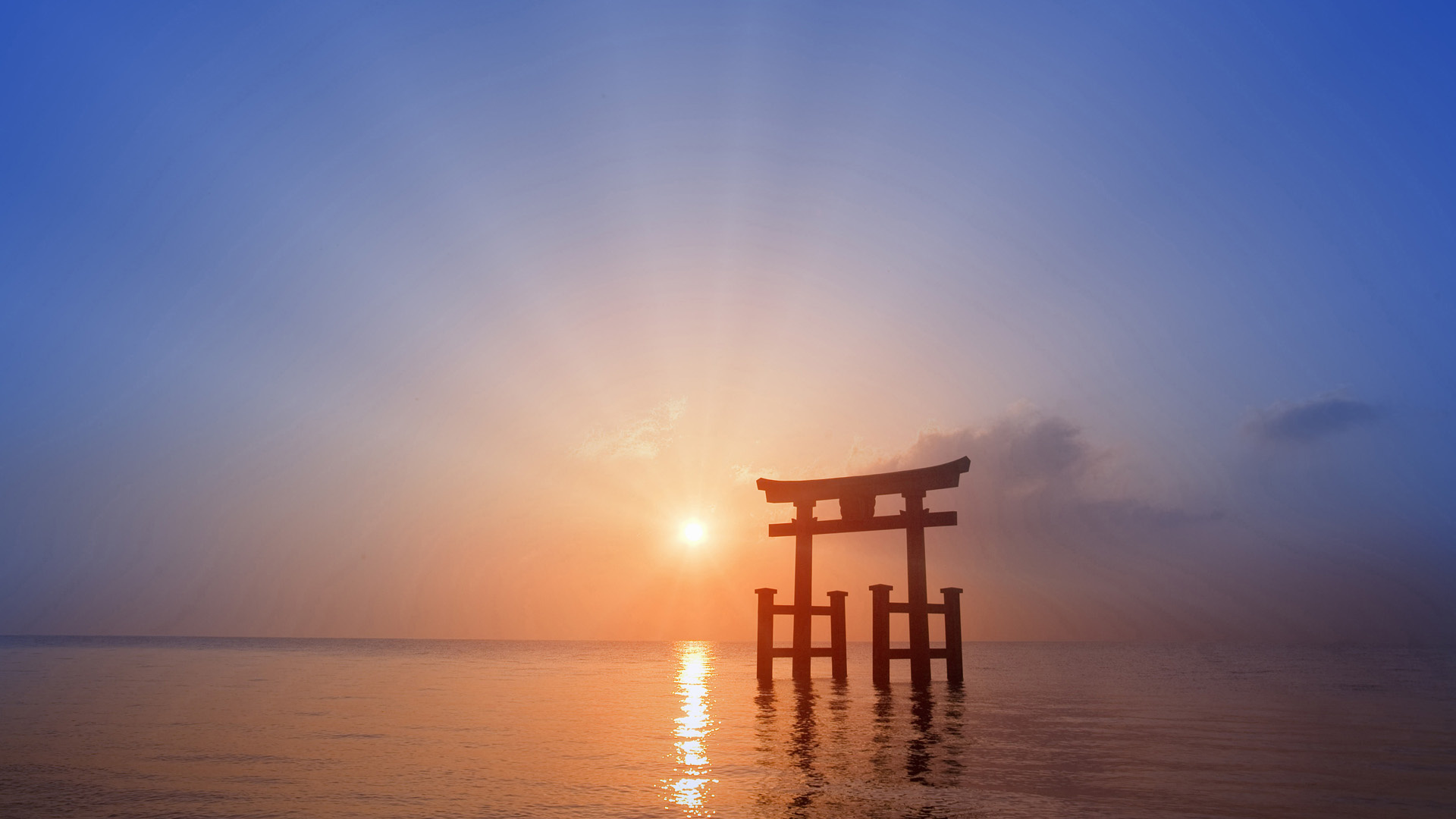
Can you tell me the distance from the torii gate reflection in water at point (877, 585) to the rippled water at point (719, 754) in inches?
45.8

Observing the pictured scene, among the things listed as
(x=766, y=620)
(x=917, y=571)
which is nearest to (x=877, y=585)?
(x=917, y=571)

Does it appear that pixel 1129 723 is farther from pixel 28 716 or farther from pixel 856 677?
pixel 28 716

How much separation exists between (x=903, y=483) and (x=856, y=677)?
13709 mm

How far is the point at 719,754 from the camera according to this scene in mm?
11219

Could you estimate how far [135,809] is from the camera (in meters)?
7.93

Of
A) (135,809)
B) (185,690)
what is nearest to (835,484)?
(135,809)

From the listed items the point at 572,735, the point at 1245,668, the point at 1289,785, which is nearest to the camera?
the point at 1289,785

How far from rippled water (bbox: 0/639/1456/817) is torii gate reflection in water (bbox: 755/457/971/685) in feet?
3.82

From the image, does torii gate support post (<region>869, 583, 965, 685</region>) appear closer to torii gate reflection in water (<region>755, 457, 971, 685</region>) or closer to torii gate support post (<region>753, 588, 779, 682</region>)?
torii gate reflection in water (<region>755, 457, 971, 685</region>)

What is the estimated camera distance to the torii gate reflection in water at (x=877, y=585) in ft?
67.1

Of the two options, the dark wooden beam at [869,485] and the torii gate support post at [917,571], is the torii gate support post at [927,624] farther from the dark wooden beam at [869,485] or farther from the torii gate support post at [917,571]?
the dark wooden beam at [869,485]

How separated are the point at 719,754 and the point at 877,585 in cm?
1081

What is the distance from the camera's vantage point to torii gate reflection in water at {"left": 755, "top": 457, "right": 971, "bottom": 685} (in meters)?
20.5

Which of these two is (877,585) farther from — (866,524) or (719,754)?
(719,754)
